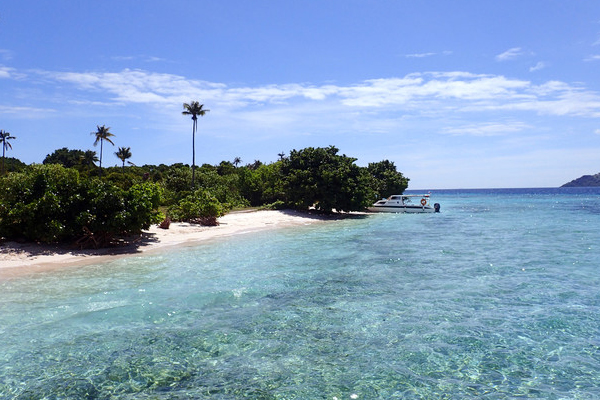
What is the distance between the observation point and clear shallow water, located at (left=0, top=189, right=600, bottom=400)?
22.7 feet

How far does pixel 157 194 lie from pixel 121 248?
3683 mm

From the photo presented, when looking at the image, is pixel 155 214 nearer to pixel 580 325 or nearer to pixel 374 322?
pixel 374 322

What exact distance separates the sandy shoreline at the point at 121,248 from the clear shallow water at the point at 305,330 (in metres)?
2.09

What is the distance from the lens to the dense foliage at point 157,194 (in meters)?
19.6

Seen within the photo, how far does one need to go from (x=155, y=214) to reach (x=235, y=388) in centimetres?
1765

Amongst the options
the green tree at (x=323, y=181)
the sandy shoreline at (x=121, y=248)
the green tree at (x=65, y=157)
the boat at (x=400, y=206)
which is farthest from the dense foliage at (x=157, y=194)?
the green tree at (x=65, y=157)

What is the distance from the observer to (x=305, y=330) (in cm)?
952

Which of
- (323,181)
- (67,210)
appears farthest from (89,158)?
(67,210)

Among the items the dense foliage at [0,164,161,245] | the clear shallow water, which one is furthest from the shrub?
the clear shallow water

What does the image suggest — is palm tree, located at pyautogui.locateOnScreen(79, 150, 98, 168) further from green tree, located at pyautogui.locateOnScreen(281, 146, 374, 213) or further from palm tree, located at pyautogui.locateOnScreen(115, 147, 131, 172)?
green tree, located at pyautogui.locateOnScreen(281, 146, 374, 213)

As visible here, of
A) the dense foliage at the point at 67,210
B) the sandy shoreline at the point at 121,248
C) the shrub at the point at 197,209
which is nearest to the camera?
the sandy shoreline at the point at 121,248

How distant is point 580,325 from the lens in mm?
9594

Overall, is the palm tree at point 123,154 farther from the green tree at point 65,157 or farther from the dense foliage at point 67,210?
the dense foliage at point 67,210

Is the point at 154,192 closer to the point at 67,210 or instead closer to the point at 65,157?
the point at 67,210
